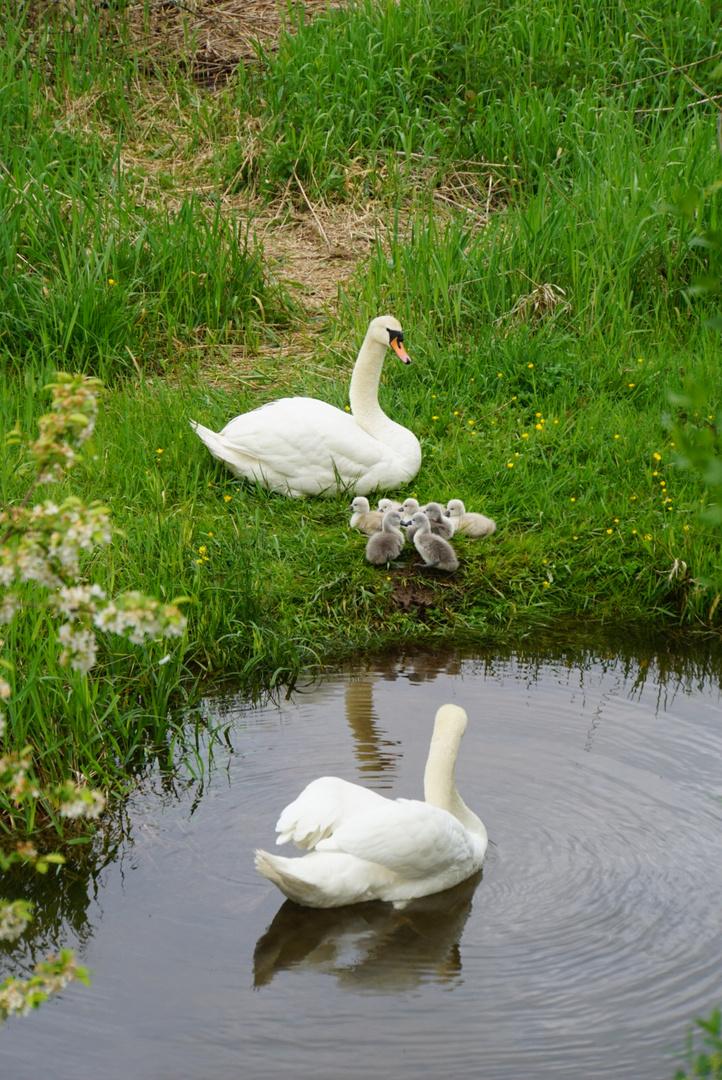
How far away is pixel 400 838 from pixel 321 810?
0.27 metres

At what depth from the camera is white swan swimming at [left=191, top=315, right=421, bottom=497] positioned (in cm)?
614

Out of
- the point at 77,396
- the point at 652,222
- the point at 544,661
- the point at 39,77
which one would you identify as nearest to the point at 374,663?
the point at 544,661

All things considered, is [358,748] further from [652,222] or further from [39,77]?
[39,77]

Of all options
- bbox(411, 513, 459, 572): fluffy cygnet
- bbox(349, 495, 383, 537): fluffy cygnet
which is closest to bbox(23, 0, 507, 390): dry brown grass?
bbox(349, 495, 383, 537): fluffy cygnet

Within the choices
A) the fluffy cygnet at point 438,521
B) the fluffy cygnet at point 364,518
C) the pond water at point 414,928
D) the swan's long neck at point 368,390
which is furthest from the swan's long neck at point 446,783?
the swan's long neck at point 368,390

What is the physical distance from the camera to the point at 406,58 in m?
9.87

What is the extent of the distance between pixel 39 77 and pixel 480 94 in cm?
371

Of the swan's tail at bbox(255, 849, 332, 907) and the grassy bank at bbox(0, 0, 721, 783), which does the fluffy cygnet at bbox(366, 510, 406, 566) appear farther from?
the swan's tail at bbox(255, 849, 332, 907)

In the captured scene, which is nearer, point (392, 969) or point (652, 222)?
point (392, 969)

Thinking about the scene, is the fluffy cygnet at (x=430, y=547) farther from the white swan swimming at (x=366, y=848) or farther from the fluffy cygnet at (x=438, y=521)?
the white swan swimming at (x=366, y=848)

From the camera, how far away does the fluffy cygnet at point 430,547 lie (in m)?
5.52

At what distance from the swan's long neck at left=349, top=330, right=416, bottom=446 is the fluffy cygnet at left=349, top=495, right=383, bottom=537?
59cm

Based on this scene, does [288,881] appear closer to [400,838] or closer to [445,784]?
[400,838]

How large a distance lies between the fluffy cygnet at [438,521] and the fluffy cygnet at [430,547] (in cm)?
6
